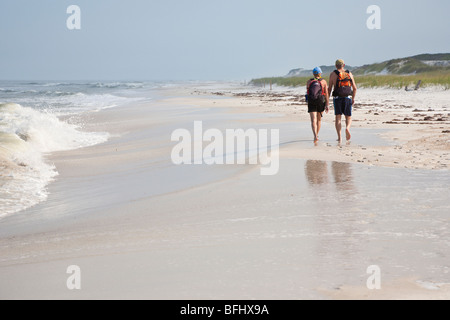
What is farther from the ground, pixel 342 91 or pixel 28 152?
pixel 342 91

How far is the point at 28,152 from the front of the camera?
9438 millimetres

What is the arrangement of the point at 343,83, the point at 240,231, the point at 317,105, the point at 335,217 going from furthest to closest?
the point at 317,105
the point at 343,83
the point at 335,217
the point at 240,231

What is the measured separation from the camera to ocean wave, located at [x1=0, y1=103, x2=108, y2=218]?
19.7 ft

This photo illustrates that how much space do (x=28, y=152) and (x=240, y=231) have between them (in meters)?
6.70
